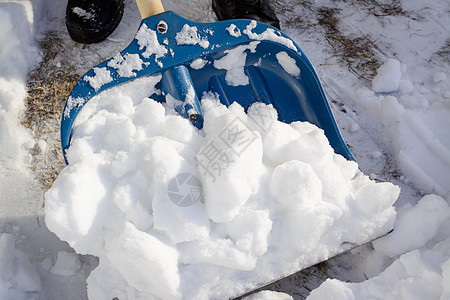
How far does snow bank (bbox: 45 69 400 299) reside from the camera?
43.7 inches

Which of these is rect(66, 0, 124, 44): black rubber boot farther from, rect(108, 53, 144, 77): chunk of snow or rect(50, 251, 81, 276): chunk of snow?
rect(50, 251, 81, 276): chunk of snow

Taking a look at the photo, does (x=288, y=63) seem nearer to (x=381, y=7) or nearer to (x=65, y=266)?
(x=381, y=7)

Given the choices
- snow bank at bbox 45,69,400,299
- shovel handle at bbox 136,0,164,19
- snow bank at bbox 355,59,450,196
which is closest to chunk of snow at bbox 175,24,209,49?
shovel handle at bbox 136,0,164,19

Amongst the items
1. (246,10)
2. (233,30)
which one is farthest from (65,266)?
(246,10)

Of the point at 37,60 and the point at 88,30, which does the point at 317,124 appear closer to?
the point at 88,30

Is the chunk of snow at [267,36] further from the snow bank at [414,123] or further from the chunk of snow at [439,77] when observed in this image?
the chunk of snow at [439,77]

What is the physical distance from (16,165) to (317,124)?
3.49 feet

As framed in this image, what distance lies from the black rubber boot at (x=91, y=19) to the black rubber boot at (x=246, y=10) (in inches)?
17.5

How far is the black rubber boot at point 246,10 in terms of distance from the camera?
1795 mm

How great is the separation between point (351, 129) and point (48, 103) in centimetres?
118

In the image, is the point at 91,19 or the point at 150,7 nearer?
the point at 150,7

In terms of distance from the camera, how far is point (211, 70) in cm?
143

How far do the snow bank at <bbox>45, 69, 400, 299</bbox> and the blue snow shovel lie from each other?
0.11 metres

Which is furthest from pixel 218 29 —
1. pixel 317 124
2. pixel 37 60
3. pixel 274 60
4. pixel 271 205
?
pixel 37 60
